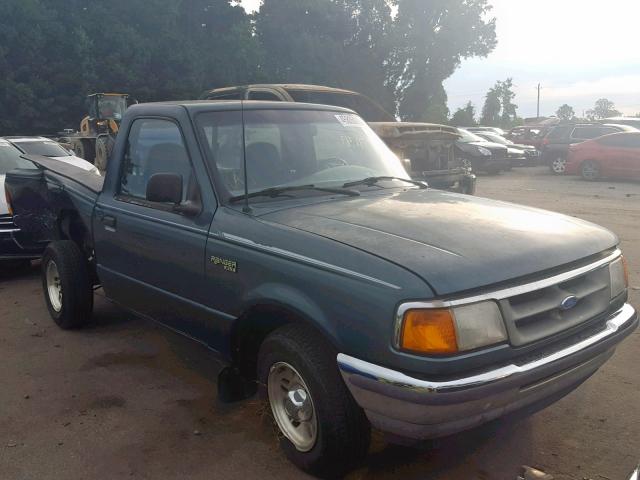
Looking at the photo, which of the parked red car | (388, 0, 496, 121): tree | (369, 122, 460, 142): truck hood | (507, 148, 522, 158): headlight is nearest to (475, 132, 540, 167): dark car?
(507, 148, 522, 158): headlight

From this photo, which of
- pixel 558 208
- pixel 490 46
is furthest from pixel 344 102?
pixel 490 46

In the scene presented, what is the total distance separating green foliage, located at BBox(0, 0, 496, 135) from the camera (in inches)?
A: 1421

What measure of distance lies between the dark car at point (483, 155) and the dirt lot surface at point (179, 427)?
15373mm

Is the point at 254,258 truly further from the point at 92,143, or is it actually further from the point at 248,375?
the point at 92,143

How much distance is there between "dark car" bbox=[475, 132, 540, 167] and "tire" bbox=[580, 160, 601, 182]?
9.57 ft

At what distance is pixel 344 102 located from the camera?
10922 mm

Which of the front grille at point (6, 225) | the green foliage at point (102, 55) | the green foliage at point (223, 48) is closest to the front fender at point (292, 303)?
the front grille at point (6, 225)

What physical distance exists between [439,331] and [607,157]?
1656cm

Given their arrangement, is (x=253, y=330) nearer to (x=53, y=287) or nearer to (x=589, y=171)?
(x=53, y=287)

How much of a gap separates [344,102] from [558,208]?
4625 millimetres

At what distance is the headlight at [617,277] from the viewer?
10.7ft

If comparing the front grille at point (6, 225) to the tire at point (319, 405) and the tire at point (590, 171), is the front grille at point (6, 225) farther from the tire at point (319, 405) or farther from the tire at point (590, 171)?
the tire at point (590, 171)

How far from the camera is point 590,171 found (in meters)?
17.7

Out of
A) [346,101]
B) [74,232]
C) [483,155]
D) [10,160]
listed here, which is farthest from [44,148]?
[483,155]
